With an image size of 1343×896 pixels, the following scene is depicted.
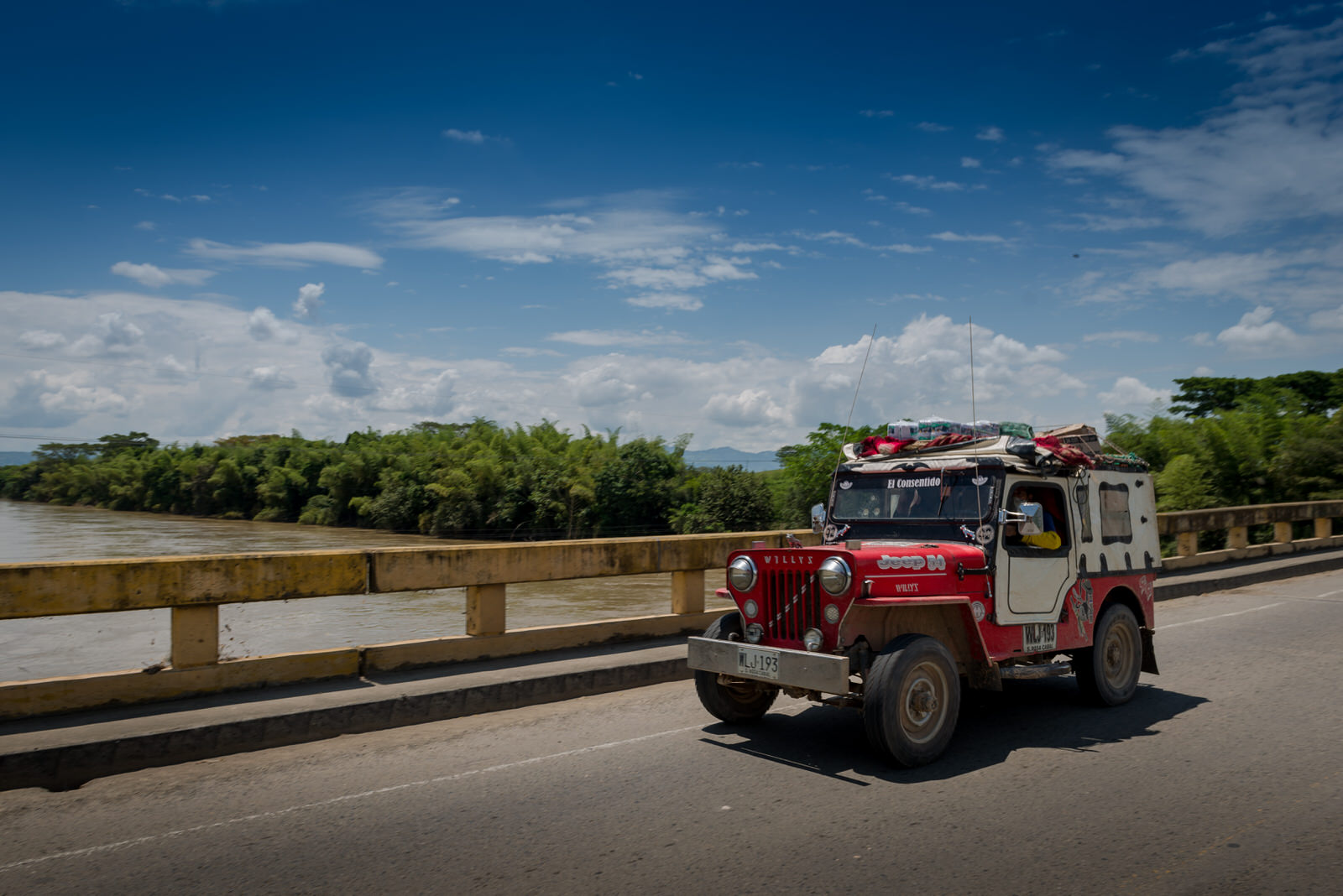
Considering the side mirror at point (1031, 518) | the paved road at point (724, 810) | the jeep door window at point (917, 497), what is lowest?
the paved road at point (724, 810)

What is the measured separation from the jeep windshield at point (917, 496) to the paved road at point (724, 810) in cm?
157

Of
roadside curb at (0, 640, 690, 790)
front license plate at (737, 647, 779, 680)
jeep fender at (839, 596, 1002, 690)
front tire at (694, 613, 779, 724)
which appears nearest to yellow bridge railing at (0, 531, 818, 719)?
roadside curb at (0, 640, 690, 790)

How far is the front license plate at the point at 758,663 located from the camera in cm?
587

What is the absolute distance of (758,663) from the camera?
5.96 metres

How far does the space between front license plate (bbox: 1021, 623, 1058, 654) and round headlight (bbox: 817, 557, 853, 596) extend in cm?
182

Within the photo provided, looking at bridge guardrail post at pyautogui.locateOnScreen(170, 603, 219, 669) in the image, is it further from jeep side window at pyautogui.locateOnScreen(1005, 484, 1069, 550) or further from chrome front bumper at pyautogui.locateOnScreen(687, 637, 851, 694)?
jeep side window at pyautogui.locateOnScreen(1005, 484, 1069, 550)

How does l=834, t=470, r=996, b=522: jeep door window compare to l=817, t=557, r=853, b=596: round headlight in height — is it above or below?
above

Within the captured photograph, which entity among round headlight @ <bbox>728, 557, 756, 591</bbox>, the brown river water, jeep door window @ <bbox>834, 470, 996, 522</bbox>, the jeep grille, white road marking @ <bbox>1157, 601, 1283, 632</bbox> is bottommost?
the brown river water

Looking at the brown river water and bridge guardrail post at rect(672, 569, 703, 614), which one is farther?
the brown river water

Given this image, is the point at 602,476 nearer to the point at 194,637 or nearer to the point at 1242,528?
the point at 1242,528

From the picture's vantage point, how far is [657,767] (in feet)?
19.1

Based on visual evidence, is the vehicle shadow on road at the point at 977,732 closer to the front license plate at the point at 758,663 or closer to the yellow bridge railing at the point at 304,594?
the front license plate at the point at 758,663

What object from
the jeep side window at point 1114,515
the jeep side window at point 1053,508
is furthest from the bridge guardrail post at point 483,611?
the jeep side window at point 1114,515

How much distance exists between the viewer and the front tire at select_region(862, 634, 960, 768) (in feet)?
18.0
